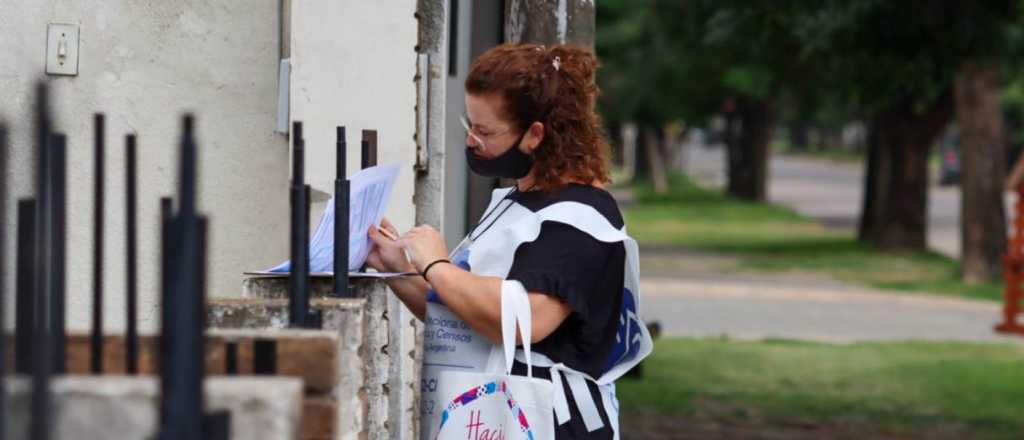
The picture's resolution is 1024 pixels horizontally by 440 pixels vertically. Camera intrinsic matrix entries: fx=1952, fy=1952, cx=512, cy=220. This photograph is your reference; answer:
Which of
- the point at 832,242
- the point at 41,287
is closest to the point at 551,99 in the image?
the point at 41,287

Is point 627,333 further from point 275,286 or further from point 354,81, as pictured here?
point 354,81

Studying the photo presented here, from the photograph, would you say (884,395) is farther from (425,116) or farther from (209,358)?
(209,358)

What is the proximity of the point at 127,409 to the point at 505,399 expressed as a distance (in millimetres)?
1590

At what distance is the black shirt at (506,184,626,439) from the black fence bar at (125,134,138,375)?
3.75ft

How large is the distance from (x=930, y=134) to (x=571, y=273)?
2474cm

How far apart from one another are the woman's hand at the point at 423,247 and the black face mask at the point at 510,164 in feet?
0.56

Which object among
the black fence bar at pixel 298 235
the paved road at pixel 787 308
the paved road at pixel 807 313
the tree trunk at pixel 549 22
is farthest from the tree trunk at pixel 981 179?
the black fence bar at pixel 298 235

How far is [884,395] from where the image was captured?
12.3 metres

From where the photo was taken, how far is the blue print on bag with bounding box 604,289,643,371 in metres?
3.87

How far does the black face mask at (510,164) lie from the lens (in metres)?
3.81

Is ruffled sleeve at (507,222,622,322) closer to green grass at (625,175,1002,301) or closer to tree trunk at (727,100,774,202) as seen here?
green grass at (625,175,1002,301)

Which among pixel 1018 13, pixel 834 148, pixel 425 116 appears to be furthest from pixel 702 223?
pixel 834 148

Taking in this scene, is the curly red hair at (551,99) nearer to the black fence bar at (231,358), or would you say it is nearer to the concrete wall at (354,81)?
the black fence bar at (231,358)

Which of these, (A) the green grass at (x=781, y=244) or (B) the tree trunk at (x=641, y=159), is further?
(B) the tree trunk at (x=641, y=159)
